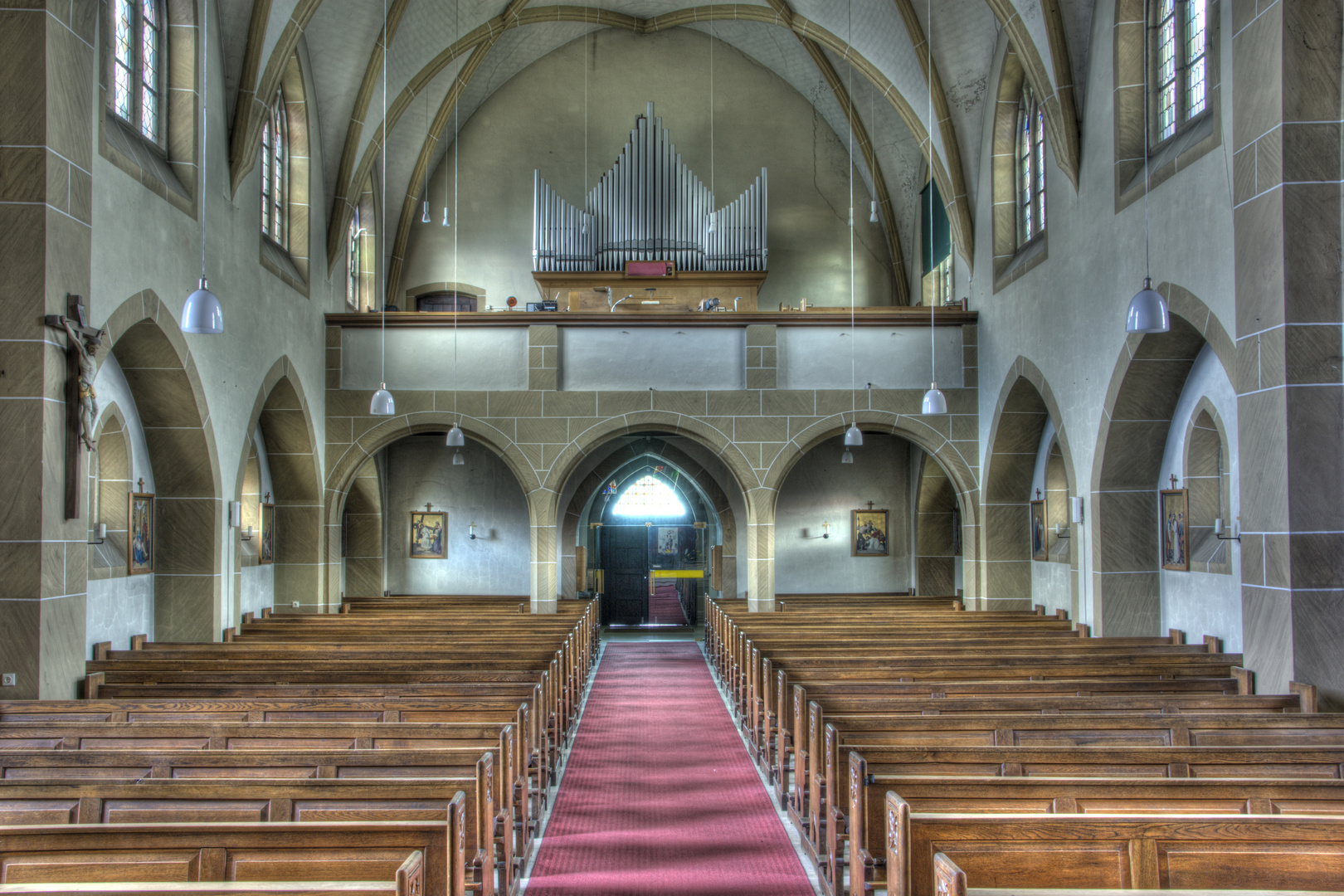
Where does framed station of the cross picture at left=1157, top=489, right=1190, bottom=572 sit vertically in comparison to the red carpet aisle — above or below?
above

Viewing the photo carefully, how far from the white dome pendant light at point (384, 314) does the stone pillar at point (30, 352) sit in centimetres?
455

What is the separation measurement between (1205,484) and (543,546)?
880 cm

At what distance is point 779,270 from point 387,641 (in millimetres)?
10779

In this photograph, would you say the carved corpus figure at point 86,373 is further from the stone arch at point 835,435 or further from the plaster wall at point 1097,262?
the plaster wall at point 1097,262

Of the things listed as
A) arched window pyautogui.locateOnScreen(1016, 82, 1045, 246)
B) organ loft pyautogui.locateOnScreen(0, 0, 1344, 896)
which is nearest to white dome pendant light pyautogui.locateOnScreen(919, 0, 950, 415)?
organ loft pyautogui.locateOnScreen(0, 0, 1344, 896)

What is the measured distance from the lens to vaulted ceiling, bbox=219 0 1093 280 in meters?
11.6

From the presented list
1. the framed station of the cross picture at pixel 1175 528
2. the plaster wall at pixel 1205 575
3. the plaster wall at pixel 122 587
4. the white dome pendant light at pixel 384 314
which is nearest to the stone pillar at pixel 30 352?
the plaster wall at pixel 122 587

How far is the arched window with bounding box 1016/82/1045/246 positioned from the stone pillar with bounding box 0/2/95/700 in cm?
1084

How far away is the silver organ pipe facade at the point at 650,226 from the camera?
1702cm

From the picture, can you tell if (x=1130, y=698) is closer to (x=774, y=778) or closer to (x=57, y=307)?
(x=774, y=778)

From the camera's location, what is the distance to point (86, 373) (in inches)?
321

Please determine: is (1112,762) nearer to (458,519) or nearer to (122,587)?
(122,587)

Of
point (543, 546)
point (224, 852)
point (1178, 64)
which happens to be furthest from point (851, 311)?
point (224, 852)

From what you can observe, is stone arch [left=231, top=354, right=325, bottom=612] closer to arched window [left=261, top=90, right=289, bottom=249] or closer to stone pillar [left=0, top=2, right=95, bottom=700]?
arched window [left=261, top=90, right=289, bottom=249]
